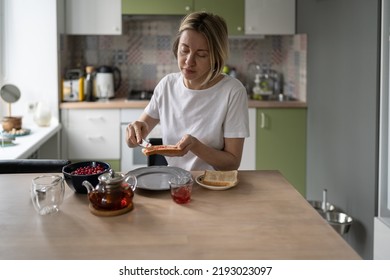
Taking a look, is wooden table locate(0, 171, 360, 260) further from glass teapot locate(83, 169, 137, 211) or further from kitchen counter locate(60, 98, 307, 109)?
kitchen counter locate(60, 98, 307, 109)

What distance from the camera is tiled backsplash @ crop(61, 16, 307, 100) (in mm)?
4375

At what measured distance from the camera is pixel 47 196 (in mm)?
1377

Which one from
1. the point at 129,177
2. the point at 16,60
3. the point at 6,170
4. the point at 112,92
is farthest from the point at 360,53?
the point at 16,60

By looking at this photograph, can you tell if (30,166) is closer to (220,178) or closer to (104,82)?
(220,178)

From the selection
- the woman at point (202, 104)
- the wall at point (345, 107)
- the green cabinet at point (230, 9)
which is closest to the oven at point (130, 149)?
the green cabinet at point (230, 9)

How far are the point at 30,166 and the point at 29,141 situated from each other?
38.0 inches

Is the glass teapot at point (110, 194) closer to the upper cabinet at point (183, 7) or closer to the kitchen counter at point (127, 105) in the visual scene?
the kitchen counter at point (127, 105)

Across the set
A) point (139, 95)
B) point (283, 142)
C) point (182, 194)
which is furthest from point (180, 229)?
point (139, 95)

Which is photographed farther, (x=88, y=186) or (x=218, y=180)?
(x=218, y=180)

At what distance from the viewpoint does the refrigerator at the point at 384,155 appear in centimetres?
236

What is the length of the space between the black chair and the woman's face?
631 mm

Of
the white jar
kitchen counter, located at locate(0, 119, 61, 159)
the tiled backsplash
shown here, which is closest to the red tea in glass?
kitchen counter, located at locate(0, 119, 61, 159)

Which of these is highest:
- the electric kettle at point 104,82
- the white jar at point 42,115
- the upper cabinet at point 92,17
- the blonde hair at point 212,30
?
the upper cabinet at point 92,17

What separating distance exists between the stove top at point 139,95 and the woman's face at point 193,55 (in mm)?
2198
